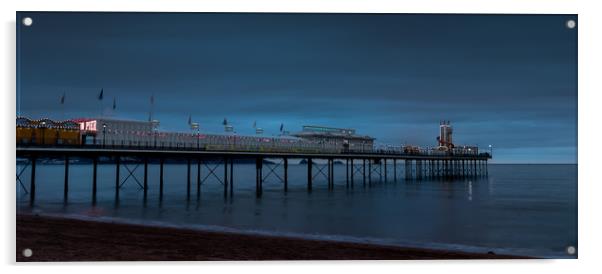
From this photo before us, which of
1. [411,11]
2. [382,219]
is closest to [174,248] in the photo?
[411,11]

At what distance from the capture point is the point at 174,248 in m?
9.00

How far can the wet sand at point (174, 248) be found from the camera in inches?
334

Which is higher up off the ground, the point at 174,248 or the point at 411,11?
the point at 411,11

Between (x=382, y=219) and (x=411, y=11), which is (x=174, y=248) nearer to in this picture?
(x=411, y=11)

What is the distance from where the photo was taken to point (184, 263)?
8.38 metres

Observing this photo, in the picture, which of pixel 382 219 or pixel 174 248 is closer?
pixel 174 248

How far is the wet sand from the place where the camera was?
334 inches

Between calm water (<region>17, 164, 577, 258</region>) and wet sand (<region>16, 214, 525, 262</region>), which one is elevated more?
wet sand (<region>16, 214, 525, 262</region>)

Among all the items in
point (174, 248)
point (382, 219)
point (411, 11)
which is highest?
point (411, 11)

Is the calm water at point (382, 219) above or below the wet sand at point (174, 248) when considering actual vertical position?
below

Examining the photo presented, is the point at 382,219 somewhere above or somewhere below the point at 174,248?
below

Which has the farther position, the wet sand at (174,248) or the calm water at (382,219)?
the calm water at (382,219)

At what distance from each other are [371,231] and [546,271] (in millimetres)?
6991
